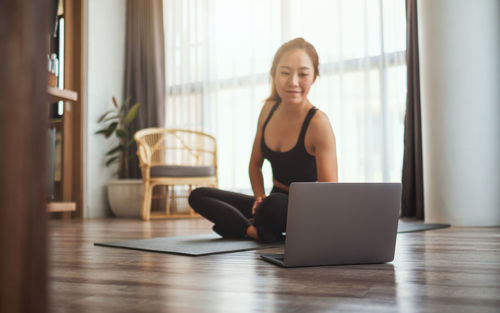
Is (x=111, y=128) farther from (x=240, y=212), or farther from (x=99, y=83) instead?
(x=240, y=212)

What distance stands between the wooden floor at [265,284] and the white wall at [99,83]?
10.5 feet

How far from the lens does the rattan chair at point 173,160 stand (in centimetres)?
409

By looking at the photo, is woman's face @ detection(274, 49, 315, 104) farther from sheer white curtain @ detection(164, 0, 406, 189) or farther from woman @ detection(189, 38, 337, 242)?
sheer white curtain @ detection(164, 0, 406, 189)

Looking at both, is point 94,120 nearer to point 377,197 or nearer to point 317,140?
point 317,140

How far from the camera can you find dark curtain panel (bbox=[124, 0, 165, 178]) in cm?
505

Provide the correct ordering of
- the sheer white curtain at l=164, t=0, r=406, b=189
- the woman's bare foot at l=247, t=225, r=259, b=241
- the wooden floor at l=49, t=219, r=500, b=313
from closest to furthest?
the wooden floor at l=49, t=219, r=500, b=313 < the woman's bare foot at l=247, t=225, r=259, b=241 < the sheer white curtain at l=164, t=0, r=406, b=189

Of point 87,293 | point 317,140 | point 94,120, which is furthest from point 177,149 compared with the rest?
point 87,293

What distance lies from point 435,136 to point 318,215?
6.67 feet

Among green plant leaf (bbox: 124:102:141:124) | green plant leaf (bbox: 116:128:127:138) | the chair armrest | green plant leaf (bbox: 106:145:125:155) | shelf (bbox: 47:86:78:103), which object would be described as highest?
green plant leaf (bbox: 124:102:141:124)

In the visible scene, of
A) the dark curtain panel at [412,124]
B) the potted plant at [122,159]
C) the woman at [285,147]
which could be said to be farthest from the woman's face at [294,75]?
the potted plant at [122,159]

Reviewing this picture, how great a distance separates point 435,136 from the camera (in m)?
3.04

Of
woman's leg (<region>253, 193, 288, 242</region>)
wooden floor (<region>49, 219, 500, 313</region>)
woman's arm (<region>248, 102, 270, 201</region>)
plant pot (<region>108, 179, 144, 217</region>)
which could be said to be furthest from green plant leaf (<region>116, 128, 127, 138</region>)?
wooden floor (<region>49, 219, 500, 313</region>)

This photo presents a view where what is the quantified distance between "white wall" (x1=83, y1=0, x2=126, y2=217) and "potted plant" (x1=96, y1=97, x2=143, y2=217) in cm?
9

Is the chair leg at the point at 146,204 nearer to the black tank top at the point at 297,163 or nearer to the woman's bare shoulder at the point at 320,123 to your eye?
the black tank top at the point at 297,163
